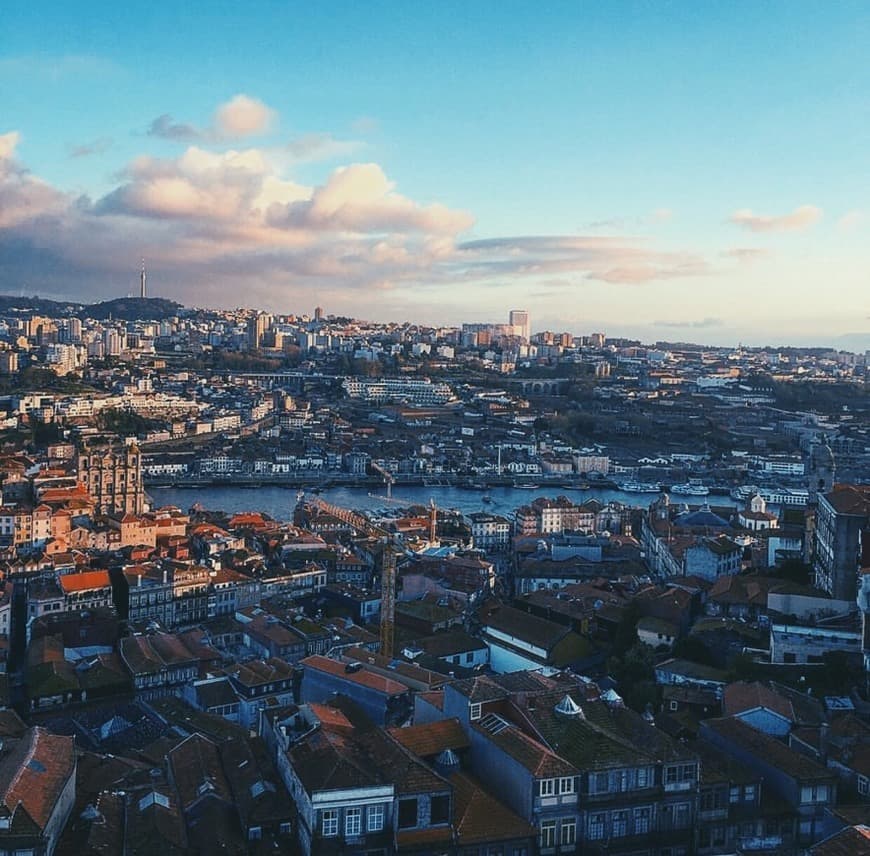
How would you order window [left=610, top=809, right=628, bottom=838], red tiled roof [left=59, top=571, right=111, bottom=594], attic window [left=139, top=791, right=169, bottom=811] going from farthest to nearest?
1. red tiled roof [left=59, top=571, right=111, bottom=594]
2. attic window [left=139, top=791, right=169, bottom=811]
3. window [left=610, top=809, right=628, bottom=838]

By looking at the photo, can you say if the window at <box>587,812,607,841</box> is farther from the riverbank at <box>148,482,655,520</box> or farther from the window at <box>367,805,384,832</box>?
the riverbank at <box>148,482,655,520</box>

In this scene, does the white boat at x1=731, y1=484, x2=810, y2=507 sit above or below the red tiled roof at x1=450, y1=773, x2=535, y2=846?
below

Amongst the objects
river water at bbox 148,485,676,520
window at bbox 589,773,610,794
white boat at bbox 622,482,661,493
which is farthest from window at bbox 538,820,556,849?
white boat at bbox 622,482,661,493

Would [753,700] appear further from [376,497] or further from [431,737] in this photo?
[376,497]

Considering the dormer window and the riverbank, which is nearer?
the dormer window

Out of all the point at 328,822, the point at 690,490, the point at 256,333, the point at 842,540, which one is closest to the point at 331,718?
the point at 328,822

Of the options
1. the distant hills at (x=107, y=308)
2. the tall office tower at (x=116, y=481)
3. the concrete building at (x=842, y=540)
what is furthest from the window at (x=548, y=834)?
the distant hills at (x=107, y=308)
